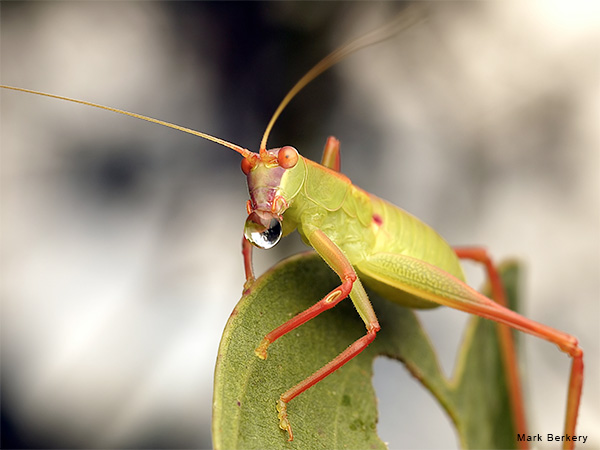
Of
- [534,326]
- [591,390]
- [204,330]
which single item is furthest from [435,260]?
[591,390]

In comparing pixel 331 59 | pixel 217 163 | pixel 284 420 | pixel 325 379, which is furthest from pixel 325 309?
pixel 217 163

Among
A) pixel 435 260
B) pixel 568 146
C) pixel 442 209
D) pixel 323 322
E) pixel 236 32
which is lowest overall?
pixel 323 322

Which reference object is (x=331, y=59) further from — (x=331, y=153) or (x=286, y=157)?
(x=286, y=157)

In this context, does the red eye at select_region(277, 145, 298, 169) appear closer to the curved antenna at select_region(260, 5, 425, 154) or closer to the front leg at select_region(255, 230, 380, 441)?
the curved antenna at select_region(260, 5, 425, 154)

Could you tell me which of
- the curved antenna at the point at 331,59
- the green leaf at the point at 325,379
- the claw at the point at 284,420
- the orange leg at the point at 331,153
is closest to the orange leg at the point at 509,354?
the green leaf at the point at 325,379

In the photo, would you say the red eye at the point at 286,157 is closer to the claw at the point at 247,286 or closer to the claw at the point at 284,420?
the claw at the point at 247,286

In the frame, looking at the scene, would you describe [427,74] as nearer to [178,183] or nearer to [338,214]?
[178,183]
